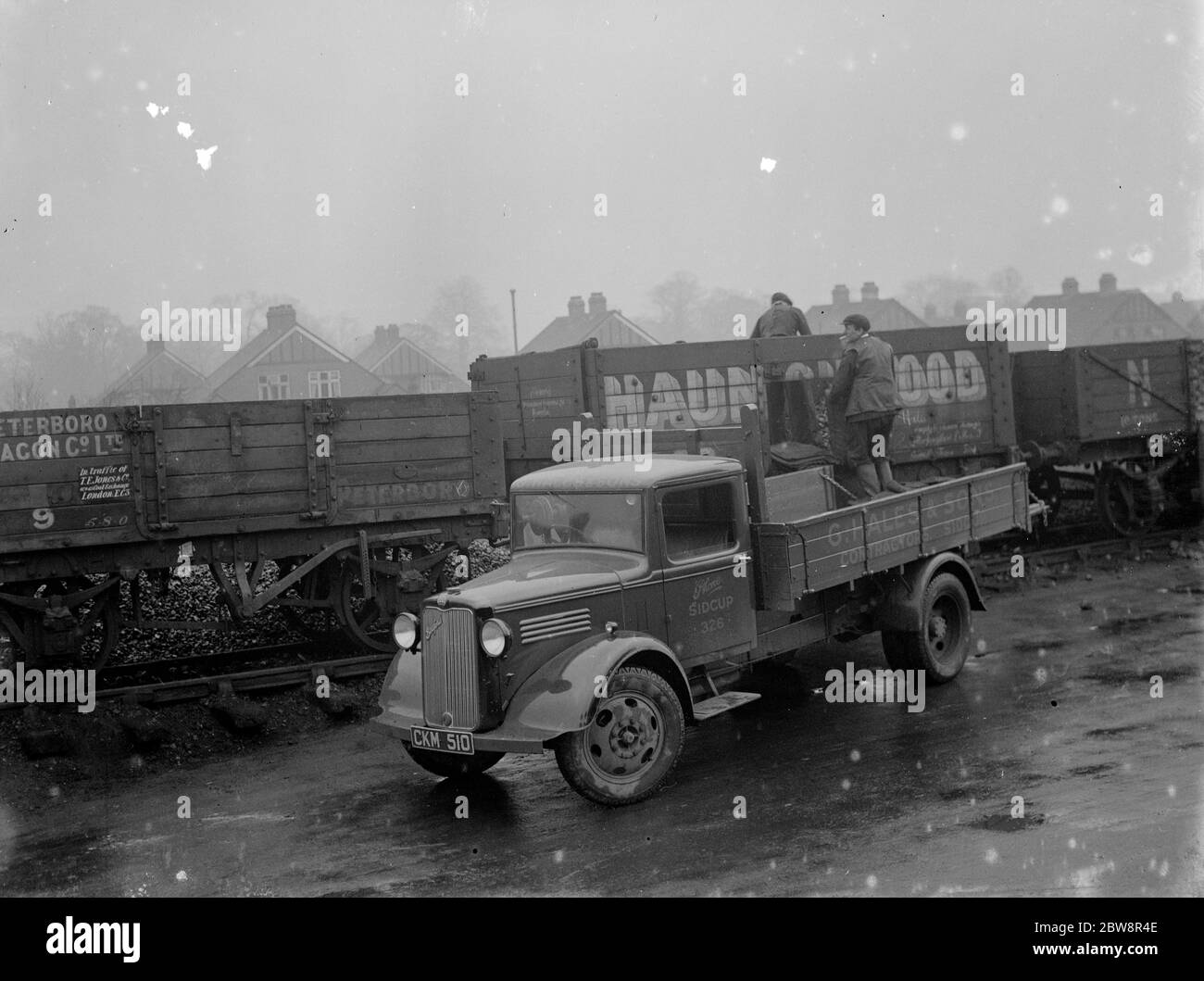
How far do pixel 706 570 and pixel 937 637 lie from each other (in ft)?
9.17

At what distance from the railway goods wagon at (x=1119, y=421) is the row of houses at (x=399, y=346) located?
23.2 m

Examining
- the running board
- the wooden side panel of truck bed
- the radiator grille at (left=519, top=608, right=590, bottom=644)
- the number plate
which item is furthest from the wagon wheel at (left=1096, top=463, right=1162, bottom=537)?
the number plate

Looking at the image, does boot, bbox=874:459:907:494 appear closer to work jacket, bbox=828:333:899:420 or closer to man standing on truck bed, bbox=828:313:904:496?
man standing on truck bed, bbox=828:313:904:496

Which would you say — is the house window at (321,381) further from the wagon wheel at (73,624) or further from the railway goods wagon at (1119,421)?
the wagon wheel at (73,624)

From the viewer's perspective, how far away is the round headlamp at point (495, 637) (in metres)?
6.63

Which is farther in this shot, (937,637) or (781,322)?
(781,322)

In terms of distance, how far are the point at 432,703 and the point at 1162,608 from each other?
8.08m

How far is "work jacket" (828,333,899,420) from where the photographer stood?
10.1 metres

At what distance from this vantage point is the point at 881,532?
8.68 metres

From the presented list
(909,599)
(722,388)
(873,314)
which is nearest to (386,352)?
(873,314)

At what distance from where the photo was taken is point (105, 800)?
7.74 m

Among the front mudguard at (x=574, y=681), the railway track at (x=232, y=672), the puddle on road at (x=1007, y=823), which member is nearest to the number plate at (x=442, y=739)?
the front mudguard at (x=574, y=681)

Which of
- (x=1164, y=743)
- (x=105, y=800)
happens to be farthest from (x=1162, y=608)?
(x=105, y=800)

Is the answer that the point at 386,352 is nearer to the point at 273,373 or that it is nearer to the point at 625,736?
the point at 273,373
